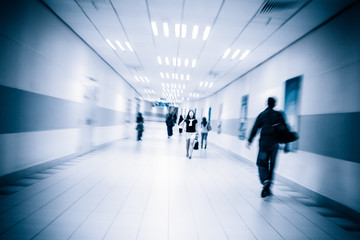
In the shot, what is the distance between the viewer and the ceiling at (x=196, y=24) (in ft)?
11.0

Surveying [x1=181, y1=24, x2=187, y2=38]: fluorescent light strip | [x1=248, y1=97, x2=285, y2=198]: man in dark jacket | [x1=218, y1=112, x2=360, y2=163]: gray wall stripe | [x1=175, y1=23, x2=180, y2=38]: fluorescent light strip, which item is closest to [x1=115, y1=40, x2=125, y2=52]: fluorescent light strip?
[x1=175, y1=23, x2=180, y2=38]: fluorescent light strip

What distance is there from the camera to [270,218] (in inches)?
101

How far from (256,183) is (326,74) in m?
2.61

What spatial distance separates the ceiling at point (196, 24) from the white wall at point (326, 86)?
0.32 metres

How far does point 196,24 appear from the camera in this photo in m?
4.09

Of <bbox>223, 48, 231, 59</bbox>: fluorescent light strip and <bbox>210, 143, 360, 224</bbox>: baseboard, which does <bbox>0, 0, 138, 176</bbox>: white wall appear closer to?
<bbox>223, 48, 231, 59</bbox>: fluorescent light strip

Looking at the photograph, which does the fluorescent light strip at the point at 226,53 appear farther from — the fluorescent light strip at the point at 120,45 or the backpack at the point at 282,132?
the fluorescent light strip at the point at 120,45

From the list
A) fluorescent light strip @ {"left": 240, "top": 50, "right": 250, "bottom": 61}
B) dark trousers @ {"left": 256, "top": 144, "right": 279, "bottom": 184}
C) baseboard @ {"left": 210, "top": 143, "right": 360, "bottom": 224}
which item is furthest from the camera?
fluorescent light strip @ {"left": 240, "top": 50, "right": 250, "bottom": 61}

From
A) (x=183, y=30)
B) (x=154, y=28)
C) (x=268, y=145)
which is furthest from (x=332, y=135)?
(x=154, y=28)

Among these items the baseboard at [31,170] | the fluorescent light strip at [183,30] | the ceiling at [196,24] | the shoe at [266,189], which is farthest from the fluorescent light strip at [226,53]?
the baseboard at [31,170]

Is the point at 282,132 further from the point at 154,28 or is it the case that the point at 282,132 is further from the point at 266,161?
the point at 154,28

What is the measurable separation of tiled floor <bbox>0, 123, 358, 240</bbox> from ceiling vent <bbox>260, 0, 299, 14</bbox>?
3404 millimetres

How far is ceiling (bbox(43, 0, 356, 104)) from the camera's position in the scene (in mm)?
3354

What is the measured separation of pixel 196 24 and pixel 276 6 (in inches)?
62.4
